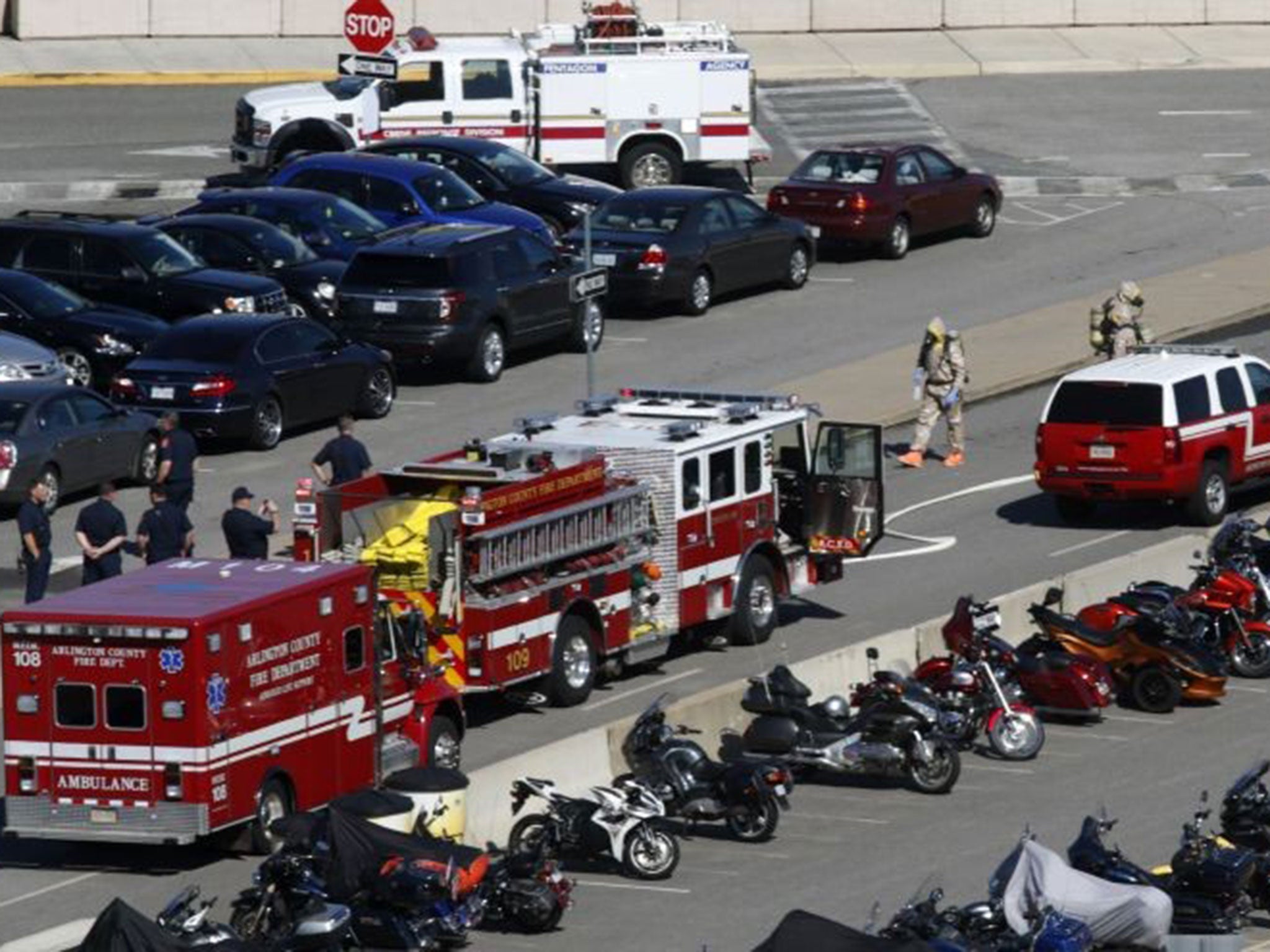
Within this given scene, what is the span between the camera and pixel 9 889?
22984mm

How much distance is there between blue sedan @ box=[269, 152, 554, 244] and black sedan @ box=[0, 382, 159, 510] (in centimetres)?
985

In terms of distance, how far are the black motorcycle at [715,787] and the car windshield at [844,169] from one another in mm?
22188

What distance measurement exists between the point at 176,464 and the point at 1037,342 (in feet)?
46.6

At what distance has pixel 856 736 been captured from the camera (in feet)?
84.3

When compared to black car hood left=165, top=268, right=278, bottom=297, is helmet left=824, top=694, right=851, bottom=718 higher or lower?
lower

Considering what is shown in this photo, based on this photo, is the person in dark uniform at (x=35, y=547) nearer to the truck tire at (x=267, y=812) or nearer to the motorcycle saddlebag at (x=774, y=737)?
the truck tire at (x=267, y=812)

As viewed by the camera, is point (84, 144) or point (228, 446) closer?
point (228, 446)

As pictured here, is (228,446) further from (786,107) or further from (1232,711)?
(786,107)

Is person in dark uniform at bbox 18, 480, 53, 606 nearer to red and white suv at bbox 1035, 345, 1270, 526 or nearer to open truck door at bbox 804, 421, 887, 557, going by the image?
open truck door at bbox 804, 421, 887, 557

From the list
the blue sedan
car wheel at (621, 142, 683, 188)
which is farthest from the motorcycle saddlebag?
car wheel at (621, 142, 683, 188)

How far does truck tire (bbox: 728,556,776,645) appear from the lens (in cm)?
2975

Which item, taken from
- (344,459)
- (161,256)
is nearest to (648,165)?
(161,256)

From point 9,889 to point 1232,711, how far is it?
10.7m

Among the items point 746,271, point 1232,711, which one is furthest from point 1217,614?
point 746,271
